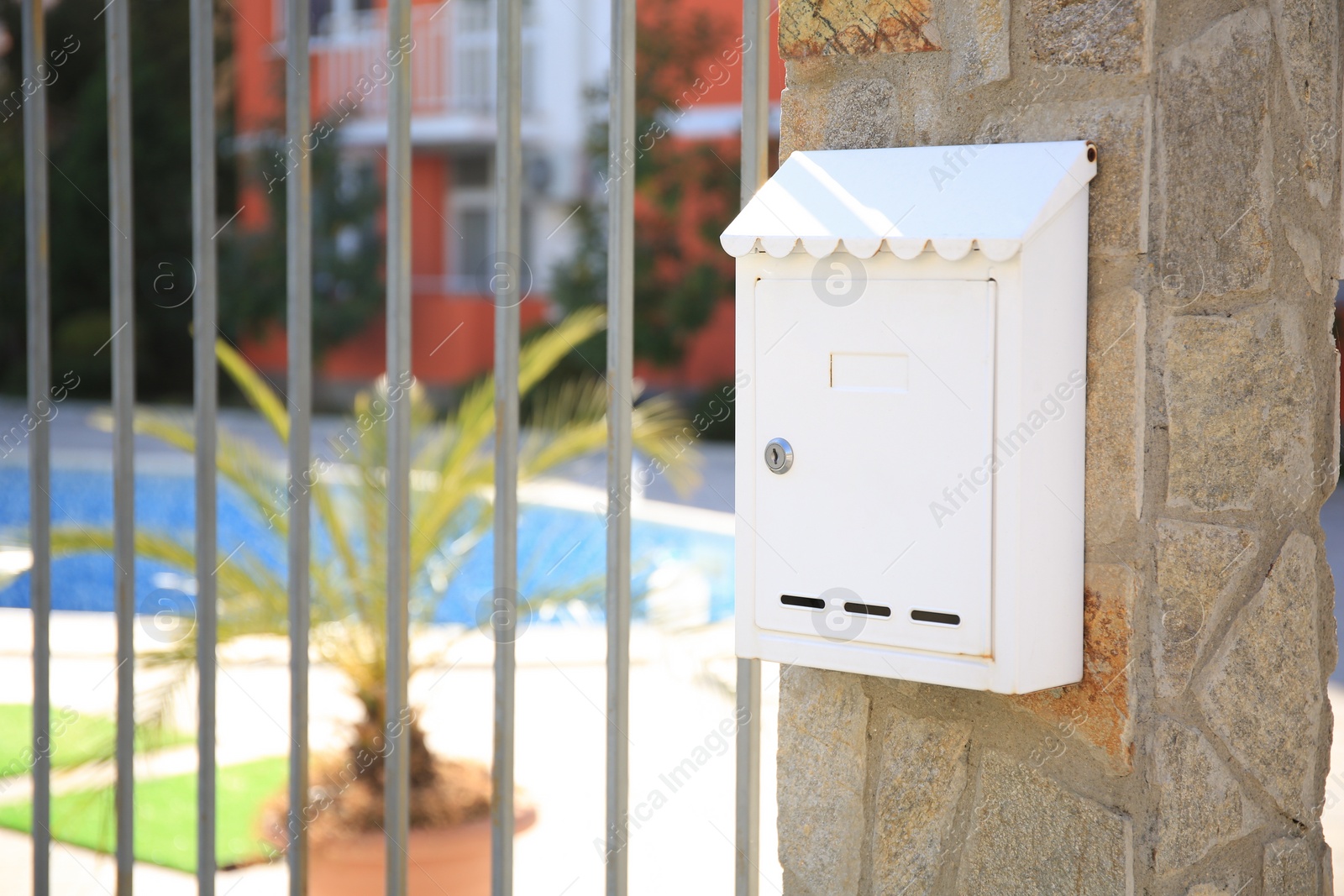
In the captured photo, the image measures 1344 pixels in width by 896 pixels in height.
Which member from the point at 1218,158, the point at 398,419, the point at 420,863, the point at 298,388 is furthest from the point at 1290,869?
the point at 420,863

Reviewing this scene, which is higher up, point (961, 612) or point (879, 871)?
point (961, 612)

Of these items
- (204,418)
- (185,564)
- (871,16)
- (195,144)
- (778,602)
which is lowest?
(185,564)

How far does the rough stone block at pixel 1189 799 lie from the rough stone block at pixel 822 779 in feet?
1.02

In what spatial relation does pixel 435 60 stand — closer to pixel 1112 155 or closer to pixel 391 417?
pixel 391 417

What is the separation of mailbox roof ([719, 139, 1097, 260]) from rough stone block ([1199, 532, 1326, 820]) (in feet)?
1.68

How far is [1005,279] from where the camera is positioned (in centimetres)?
116

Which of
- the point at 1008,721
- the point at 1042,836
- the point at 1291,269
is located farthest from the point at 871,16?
the point at 1042,836

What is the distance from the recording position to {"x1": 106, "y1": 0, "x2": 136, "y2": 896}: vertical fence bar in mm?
1635

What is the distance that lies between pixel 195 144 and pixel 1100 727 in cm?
124

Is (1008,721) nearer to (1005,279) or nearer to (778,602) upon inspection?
(778,602)

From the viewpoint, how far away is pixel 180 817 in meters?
3.82

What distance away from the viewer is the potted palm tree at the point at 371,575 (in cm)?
336

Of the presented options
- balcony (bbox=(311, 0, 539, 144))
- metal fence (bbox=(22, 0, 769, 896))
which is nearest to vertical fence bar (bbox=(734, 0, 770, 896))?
metal fence (bbox=(22, 0, 769, 896))

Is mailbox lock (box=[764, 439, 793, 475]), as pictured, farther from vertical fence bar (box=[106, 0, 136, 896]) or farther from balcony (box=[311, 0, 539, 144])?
balcony (box=[311, 0, 539, 144])
